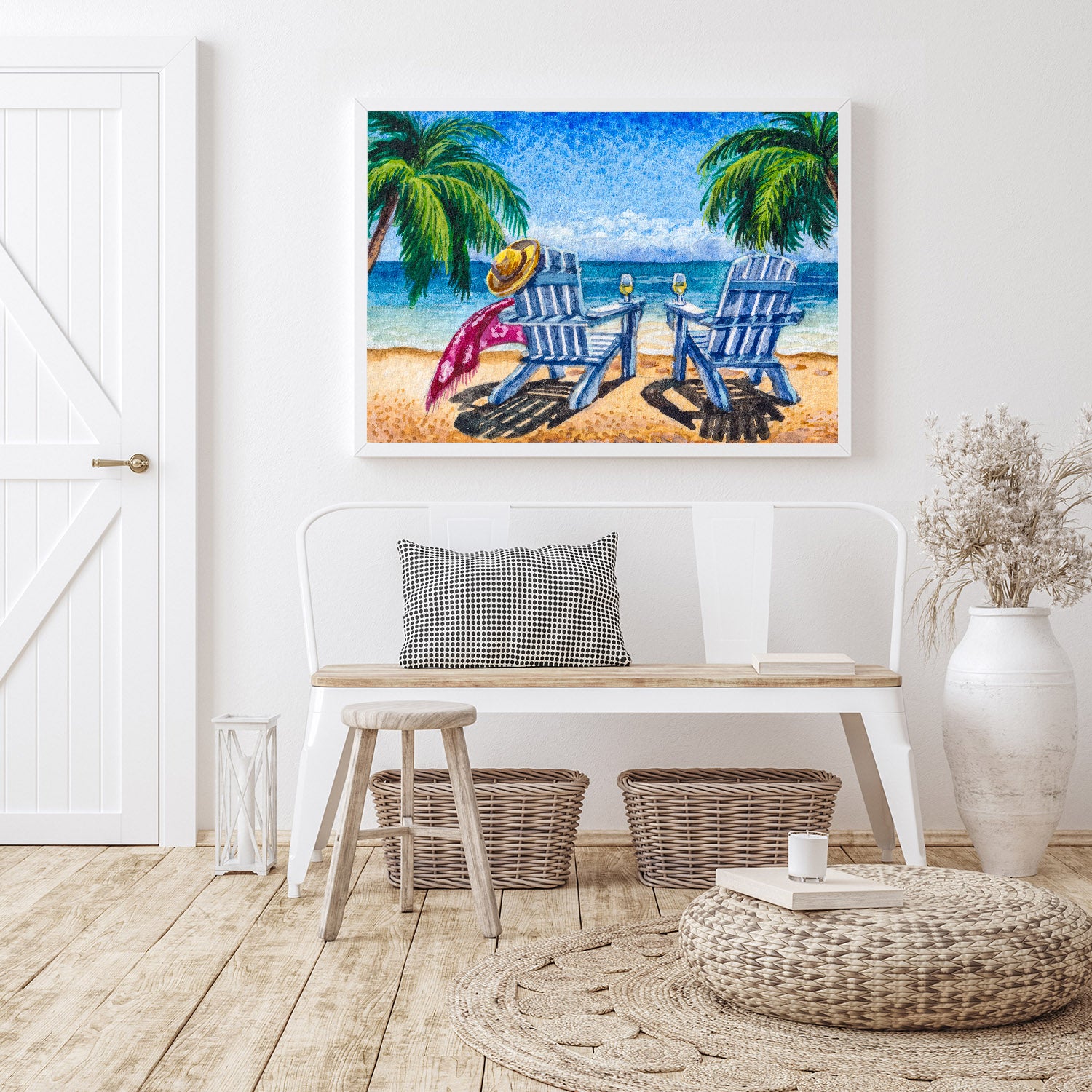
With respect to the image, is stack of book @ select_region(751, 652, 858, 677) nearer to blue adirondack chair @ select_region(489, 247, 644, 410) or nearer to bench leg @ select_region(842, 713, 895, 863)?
bench leg @ select_region(842, 713, 895, 863)

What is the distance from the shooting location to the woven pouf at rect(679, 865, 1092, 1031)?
5.07ft

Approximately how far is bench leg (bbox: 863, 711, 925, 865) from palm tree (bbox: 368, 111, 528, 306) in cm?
148

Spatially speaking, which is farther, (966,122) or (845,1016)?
(966,122)

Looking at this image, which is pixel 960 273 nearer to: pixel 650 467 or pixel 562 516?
pixel 650 467

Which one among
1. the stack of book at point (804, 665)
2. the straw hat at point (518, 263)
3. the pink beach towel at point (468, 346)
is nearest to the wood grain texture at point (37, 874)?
the pink beach towel at point (468, 346)

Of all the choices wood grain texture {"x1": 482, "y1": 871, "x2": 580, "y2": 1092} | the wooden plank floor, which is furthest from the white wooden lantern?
wood grain texture {"x1": 482, "y1": 871, "x2": 580, "y2": 1092}

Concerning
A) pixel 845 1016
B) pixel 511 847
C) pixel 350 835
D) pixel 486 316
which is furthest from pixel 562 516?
pixel 845 1016

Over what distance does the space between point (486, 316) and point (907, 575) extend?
1267 millimetres

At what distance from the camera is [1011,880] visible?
5.99ft

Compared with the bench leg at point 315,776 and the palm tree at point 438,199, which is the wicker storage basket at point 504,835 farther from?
the palm tree at point 438,199

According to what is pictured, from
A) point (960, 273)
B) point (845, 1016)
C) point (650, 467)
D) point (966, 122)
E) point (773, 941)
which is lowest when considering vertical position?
point (845, 1016)

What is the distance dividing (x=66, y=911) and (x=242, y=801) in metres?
0.43

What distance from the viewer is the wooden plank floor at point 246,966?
150cm

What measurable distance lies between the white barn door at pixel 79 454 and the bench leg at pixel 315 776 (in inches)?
28.3
